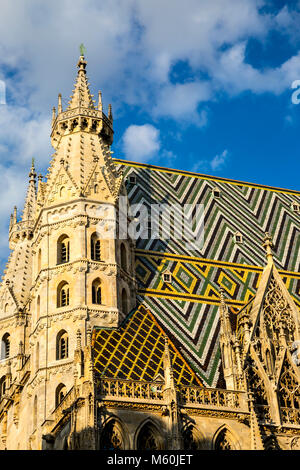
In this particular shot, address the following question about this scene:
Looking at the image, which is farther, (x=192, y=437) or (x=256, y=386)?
(x=256, y=386)

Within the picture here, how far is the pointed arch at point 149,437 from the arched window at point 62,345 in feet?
15.9

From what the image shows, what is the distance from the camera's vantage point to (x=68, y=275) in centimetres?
3241

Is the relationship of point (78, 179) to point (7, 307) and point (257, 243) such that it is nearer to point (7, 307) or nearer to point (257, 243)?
point (7, 307)

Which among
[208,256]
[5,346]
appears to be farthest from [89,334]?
A: [208,256]

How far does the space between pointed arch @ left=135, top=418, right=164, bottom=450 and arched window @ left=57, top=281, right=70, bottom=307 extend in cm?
652

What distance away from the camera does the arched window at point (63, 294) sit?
1265 inches

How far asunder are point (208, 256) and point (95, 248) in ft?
21.6

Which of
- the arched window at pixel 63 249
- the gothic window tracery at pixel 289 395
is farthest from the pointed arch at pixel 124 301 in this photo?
the gothic window tracery at pixel 289 395

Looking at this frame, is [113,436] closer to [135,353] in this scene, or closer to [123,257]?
[135,353]

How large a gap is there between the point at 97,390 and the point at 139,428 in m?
1.64

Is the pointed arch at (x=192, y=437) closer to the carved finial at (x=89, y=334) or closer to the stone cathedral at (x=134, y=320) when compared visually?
the stone cathedral at (x=134, y=320)

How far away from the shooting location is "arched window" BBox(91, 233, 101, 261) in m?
33.2

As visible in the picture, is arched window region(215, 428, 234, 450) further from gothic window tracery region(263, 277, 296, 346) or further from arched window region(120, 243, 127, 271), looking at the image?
arched window region(120, 243, 127, 271)

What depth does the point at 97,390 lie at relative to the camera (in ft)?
88.1
